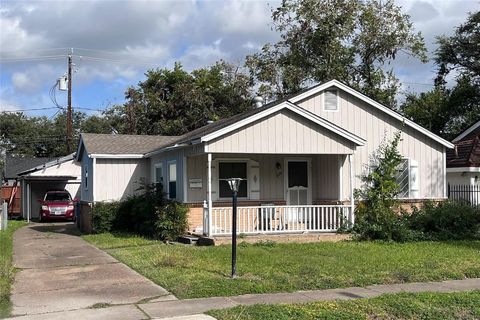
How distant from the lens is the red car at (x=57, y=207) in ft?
93.4

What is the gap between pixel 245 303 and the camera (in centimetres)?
838

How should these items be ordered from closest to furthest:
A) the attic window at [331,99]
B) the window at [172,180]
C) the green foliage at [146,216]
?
the green foliage at [146,216] → the window at [172,180] → the attic window at [331,99]

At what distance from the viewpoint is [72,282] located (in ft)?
34.3

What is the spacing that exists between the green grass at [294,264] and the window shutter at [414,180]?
3564 millimetres

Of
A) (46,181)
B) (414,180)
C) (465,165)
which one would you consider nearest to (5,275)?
(414,180)

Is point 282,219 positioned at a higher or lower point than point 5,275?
higher

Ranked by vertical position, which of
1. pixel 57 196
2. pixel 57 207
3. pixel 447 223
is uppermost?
pixel 57 196

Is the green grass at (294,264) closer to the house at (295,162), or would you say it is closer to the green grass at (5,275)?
the house at (295,162)

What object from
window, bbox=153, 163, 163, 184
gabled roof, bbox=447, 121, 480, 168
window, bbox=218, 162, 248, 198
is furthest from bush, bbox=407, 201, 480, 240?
window, bbox=153, 163, 163, 184

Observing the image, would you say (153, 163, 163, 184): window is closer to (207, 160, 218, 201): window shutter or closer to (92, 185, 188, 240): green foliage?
(92, 185, 188, 240): green foliage

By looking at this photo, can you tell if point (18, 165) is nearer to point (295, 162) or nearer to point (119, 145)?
point (119, 145)

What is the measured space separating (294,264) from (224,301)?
11.2 feet

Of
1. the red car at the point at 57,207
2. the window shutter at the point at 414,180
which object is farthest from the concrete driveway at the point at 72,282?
the red car at the point at 57,207

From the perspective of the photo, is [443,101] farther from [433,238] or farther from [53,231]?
[53,231]
